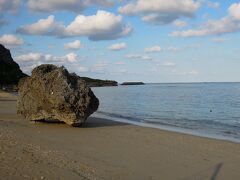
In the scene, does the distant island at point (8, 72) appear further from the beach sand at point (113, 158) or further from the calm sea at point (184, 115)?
the beach sand at point (113, 158)

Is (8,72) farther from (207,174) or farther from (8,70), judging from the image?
(207,174)

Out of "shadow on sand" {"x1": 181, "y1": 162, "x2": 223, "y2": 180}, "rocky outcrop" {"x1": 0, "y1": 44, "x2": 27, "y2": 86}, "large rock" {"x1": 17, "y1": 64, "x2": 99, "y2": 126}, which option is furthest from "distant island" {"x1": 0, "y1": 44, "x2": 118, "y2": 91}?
"shadow on sand" {"x1": 181, "y1": 162, "x2": 223, "y2": 180}

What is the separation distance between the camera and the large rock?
60.4ft

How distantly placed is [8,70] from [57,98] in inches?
3346

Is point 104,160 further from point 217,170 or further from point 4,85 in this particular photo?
point 4,85

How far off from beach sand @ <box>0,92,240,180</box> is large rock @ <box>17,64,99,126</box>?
2060mm

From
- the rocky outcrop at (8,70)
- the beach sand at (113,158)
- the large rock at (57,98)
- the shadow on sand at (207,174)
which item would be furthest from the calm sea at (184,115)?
the rocky outcrop at (8,70)

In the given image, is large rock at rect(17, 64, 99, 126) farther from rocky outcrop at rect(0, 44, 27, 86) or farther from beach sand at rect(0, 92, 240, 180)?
rocky outcrop at rect(0, 44, 27, 86)

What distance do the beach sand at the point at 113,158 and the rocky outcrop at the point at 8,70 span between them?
7936 cm

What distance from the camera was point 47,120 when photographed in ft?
66.5

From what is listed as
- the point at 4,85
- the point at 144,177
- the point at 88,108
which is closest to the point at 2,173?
the point at 144,177

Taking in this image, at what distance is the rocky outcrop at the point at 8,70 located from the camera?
91875 millimetres

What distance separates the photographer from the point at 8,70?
98.9 meters

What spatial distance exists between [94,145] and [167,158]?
118 inches
